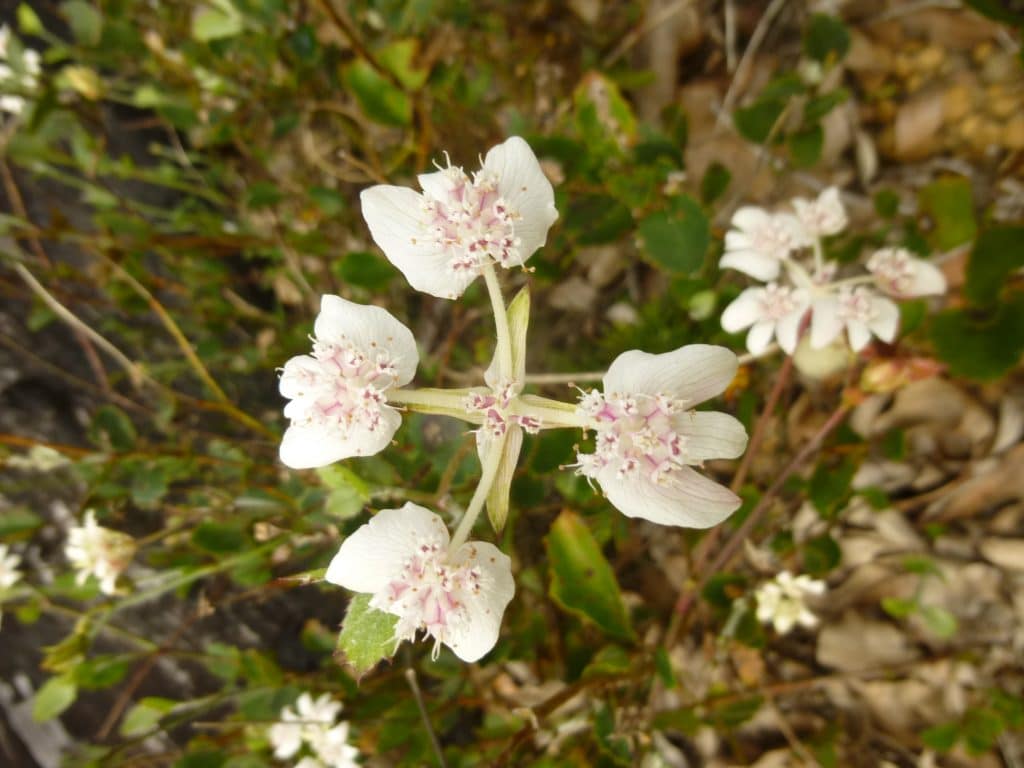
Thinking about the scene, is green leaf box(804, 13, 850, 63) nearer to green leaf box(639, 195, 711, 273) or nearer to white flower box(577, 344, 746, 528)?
green leaf box(639, 195, 711, 273)

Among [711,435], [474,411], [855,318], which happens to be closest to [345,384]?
[474,411]

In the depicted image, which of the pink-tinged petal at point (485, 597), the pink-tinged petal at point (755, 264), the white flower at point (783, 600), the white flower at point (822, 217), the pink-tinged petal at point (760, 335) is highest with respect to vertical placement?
the white flower at point (822, 217)

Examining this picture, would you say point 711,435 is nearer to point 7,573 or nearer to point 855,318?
point 855,318

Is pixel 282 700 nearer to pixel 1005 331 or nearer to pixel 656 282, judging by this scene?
pixel 656 282

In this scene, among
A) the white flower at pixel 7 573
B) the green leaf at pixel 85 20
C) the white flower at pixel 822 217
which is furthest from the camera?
the green leaf at pixel 85 20

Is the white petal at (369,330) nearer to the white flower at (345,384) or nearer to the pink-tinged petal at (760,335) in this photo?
the white flower at (345,384)

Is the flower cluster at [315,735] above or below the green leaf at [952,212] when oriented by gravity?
below

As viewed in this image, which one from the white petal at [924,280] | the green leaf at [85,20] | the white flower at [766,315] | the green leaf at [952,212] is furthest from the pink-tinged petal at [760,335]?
the green leaf at [85,20]
